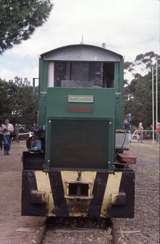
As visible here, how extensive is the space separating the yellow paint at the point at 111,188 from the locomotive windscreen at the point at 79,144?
265 mm

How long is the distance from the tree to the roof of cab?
7742 millimetres

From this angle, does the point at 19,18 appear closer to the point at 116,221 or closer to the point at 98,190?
the point at 116,221

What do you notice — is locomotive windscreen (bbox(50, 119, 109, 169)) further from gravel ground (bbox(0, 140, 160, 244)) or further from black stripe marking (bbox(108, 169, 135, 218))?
gravel ground (bbox(0, 140, 160, 244))

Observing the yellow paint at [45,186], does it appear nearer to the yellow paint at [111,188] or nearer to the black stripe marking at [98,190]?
the black stripe marking at [98,190]

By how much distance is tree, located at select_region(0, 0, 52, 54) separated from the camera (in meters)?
18.5

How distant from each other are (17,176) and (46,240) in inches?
310

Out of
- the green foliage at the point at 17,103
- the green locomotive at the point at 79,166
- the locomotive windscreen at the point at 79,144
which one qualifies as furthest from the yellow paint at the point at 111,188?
the green foliage at the point at 17,103

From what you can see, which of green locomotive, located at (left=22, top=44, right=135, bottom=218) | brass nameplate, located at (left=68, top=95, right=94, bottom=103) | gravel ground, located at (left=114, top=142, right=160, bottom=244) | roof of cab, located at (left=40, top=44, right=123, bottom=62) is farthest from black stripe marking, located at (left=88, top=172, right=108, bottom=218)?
roof of cab, located at (left=40, top=44, right=123, bottom=62)

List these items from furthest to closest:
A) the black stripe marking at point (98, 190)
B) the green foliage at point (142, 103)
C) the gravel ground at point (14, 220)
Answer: the green foliage at point (142, 103) → the black stripe marking at point (98, 190) → the gravel ground at point (14, 220)

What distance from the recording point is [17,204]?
11656mm

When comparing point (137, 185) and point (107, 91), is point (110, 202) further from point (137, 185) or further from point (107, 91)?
point (137, 185)

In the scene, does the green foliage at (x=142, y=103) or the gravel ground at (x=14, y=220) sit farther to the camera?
the green foliage at (x=142, y=103)

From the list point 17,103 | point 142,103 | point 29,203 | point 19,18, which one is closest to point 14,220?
point 29,203

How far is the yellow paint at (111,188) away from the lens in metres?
9.17
